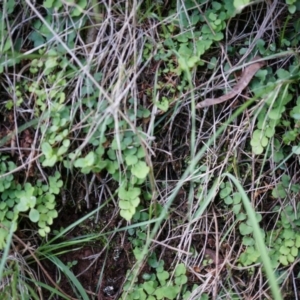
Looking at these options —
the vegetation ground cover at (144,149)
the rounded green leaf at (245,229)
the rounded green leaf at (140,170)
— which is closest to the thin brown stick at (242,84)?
the vegetation ground cover at (144,149)

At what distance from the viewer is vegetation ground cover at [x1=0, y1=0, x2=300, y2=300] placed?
125 cm

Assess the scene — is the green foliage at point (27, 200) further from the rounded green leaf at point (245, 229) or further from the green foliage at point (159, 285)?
the rounded green leaf at point (245, 229)

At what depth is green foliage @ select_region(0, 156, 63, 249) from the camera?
126 centimetres

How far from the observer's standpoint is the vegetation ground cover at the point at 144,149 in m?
1.25

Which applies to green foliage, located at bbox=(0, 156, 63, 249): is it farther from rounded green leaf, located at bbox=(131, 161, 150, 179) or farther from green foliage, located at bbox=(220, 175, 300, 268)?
green foliage, located at bbox=(220, 175, 300, 268)

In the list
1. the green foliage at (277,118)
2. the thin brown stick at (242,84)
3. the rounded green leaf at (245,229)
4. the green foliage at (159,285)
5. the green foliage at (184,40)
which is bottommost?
the green foliage at (159,285)

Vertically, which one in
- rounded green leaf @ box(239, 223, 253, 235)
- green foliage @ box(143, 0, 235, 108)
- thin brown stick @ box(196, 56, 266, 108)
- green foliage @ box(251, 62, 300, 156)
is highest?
green foliage @ box(143, 0, 235, 108)

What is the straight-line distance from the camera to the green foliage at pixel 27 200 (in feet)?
4.13

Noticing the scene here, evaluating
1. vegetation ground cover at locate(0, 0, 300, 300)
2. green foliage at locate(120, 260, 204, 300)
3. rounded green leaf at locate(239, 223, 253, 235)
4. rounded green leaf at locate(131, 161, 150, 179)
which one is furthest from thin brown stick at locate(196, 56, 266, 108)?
green foliage at locate(120, 260, 204, 300)

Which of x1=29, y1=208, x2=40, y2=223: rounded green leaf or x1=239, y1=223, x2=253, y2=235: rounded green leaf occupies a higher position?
x1=29, y1=208, x2=40, y2=223: rounded green leaf

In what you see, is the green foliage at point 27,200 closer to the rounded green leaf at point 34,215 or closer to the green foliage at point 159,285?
the rounded green leaf at point 34,215

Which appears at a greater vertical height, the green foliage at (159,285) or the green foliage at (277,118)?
the green foliage at (277,118)

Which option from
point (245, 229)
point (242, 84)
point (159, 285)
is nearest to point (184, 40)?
point (242, 84)

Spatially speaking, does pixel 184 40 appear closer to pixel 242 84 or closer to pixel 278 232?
pixel 242 84
